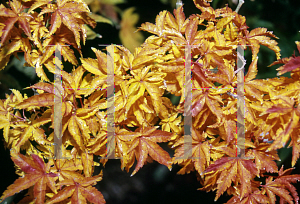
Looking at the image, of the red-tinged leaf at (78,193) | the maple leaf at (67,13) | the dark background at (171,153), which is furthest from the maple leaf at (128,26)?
the red-tinged leaf at (78,193)

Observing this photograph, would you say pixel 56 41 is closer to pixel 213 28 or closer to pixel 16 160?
pixel 16 160

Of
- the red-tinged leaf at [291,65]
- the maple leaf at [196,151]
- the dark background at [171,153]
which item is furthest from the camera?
the dark background at [171,153]

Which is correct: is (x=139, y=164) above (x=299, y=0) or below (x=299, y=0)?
below

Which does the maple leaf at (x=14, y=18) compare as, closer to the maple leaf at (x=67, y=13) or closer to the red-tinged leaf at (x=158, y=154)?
Answer: the maple leaf at (x=67, y=13)

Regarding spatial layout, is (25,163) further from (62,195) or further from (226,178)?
(226,178)

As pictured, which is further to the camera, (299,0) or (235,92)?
(299,0)

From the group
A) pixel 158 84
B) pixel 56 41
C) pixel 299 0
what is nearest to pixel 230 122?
Result: pixel 158 84

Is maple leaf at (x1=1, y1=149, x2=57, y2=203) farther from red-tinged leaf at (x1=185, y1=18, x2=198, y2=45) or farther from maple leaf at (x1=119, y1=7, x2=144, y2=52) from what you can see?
maple leaf at (x1=119, y1=7, x2=144, y2=52)
